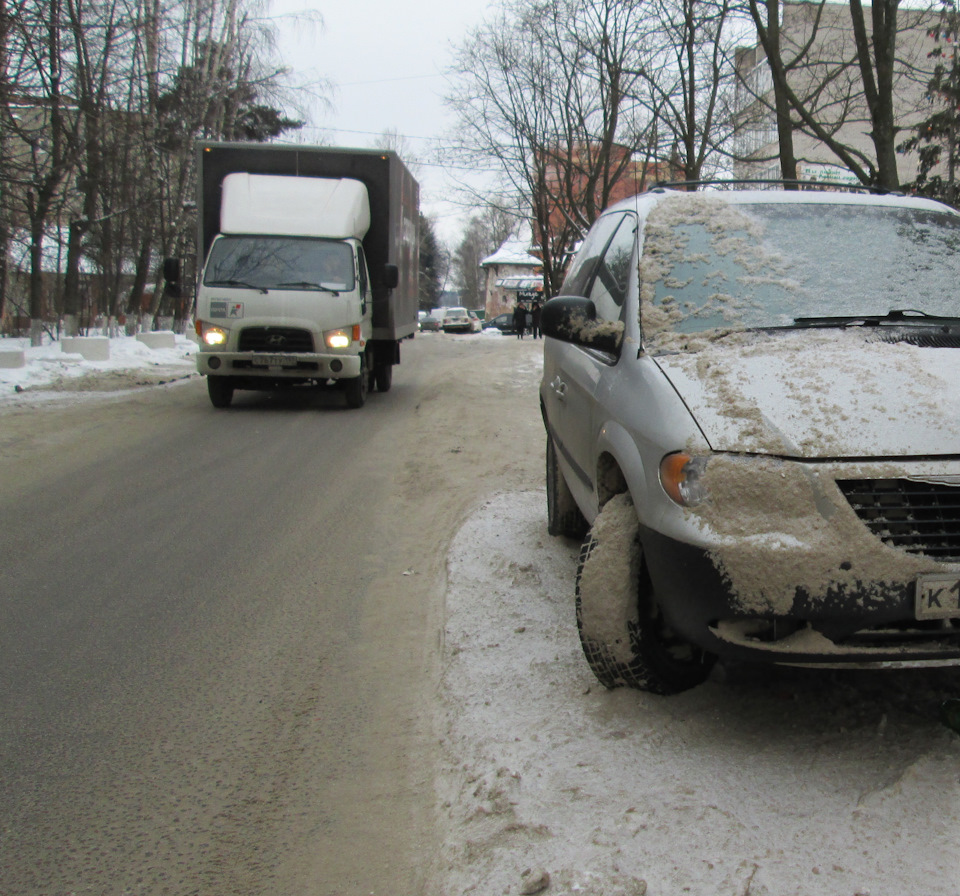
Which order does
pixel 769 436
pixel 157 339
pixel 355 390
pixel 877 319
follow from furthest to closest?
1. pixel 157 339
2. pixel 355 390
3. pixel 877 319
4. pixel 769 436

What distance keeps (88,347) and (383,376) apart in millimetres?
6764

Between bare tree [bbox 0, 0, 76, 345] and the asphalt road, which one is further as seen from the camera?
bare tree [bbox 0, 0, 76, 345]

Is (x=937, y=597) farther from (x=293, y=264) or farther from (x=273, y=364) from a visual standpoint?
(x=293, y=264)

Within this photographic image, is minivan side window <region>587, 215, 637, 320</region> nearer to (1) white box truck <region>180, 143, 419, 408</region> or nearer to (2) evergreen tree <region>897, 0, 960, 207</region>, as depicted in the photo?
(1) white box truck <region>180, 143, 419, 408</region>

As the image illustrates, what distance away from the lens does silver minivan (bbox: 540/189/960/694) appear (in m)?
2.87

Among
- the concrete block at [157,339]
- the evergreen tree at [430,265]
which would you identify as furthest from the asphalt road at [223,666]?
the evergreen tree at [430,265]

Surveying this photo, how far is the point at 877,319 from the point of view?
3762 millimetres

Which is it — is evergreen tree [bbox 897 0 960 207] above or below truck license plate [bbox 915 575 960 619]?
above

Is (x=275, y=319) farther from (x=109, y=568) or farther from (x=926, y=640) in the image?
(x=926, y=640)

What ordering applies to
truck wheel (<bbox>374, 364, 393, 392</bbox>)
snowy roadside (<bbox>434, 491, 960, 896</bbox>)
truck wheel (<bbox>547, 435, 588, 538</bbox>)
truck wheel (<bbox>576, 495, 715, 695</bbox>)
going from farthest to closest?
1. truck wheel (<bbox>374, 364, 393, 392</bbox>)
2. truck wheel (<bbox>547, 435, 588, 538</bbox>)
3. truck wheel (<bbox>576, 495, 715, 695</bbox>)
4. snowy roadside (<bbox>434, 491, 960, 896</bbox>)

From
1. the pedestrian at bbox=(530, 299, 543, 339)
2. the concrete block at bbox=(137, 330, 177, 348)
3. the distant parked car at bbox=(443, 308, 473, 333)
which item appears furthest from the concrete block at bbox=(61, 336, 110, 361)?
the distant parked car at bbox=(443, 308, 473, 333)

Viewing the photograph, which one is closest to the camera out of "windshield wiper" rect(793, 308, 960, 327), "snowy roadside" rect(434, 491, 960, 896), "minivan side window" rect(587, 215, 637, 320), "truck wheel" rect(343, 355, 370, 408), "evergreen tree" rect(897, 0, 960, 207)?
"snowy roadside" rect(434, 491, 960, 896)

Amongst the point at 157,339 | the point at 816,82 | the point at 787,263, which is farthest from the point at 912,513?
the point at 816,82

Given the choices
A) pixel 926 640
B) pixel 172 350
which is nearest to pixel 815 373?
pixel 926 640
